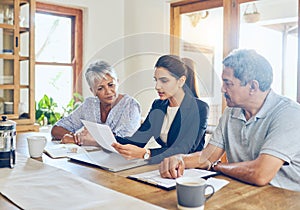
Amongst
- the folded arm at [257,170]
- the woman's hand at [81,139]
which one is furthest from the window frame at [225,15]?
the folded arm at [257,170]

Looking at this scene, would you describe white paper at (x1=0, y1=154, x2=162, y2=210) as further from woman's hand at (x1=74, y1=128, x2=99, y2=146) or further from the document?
woman's hand at (x1=74, y1=128, x2=99, y2=146)

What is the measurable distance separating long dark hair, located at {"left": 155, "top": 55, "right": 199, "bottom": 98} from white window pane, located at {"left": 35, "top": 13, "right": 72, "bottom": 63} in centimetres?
224

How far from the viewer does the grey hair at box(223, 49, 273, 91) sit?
1.53 metres

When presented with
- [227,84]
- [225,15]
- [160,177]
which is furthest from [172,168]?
[225,15]

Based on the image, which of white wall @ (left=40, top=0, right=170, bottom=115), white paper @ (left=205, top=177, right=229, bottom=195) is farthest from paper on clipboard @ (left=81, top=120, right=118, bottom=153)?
white wall @ (left=40, top=0, right=170, bottom=115)

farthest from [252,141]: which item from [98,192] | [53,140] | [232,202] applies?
[53,140]

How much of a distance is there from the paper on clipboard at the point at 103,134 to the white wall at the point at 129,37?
209 centimetres

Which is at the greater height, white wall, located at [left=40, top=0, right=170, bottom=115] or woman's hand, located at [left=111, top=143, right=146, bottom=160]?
white wall, located at [left=40, top=0, right=170, bottom=115]

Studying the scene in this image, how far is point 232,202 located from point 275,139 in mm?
439

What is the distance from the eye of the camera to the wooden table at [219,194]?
3.26 ft

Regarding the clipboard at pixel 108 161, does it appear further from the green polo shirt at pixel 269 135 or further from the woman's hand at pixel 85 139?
the green polo shirt at pixel 269 135

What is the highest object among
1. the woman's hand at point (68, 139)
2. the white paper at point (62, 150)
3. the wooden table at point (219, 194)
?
the woman's hand at point (68, 139)

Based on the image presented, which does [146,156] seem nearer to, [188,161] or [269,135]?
[188,161]

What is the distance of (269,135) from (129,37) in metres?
3.09
